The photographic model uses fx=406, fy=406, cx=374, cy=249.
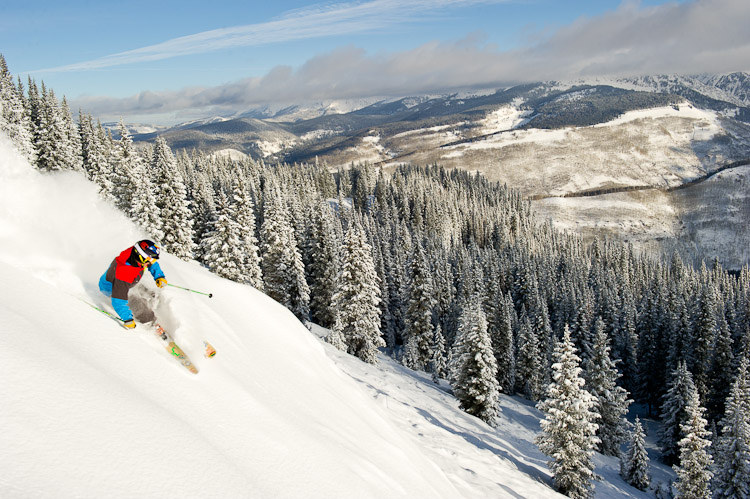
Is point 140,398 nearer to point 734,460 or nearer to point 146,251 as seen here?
point 146,251

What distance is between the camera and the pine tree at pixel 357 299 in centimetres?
3450

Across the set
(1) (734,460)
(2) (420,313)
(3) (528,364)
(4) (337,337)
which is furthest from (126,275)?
(3) (528,364)

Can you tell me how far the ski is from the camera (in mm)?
8148

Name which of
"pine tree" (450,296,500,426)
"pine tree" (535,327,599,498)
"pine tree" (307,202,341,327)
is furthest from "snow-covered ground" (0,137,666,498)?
"pine tree" (307,202,341,327)

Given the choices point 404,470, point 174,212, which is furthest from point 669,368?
point 174,212

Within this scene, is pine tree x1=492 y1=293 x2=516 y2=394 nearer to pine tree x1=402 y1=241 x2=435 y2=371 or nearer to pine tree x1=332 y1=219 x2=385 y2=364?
pine tree x1=402 y1=241 x2=435 y2=371

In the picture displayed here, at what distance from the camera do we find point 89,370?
19.4ft

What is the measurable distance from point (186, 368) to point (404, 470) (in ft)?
18.6

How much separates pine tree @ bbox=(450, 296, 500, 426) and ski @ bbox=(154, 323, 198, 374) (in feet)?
82.8

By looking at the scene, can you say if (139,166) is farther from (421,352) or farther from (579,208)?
(579,208)

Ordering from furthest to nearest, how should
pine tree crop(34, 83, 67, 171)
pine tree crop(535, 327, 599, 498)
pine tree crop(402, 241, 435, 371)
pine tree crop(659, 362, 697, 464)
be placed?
pine tree crop(402, 241, 435, 371) → pine tree crop(659, 362, 697, 464) → pine tree crop(34, 83, 67, 171) → pine tree crop(535, 327, 599, 498)

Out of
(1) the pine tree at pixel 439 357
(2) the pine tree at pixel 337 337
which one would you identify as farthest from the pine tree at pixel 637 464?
(2) the pine tree at pixel 337 337

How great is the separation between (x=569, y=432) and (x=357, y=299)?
1924cm

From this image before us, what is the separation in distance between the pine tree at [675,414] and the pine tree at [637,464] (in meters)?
14.2
